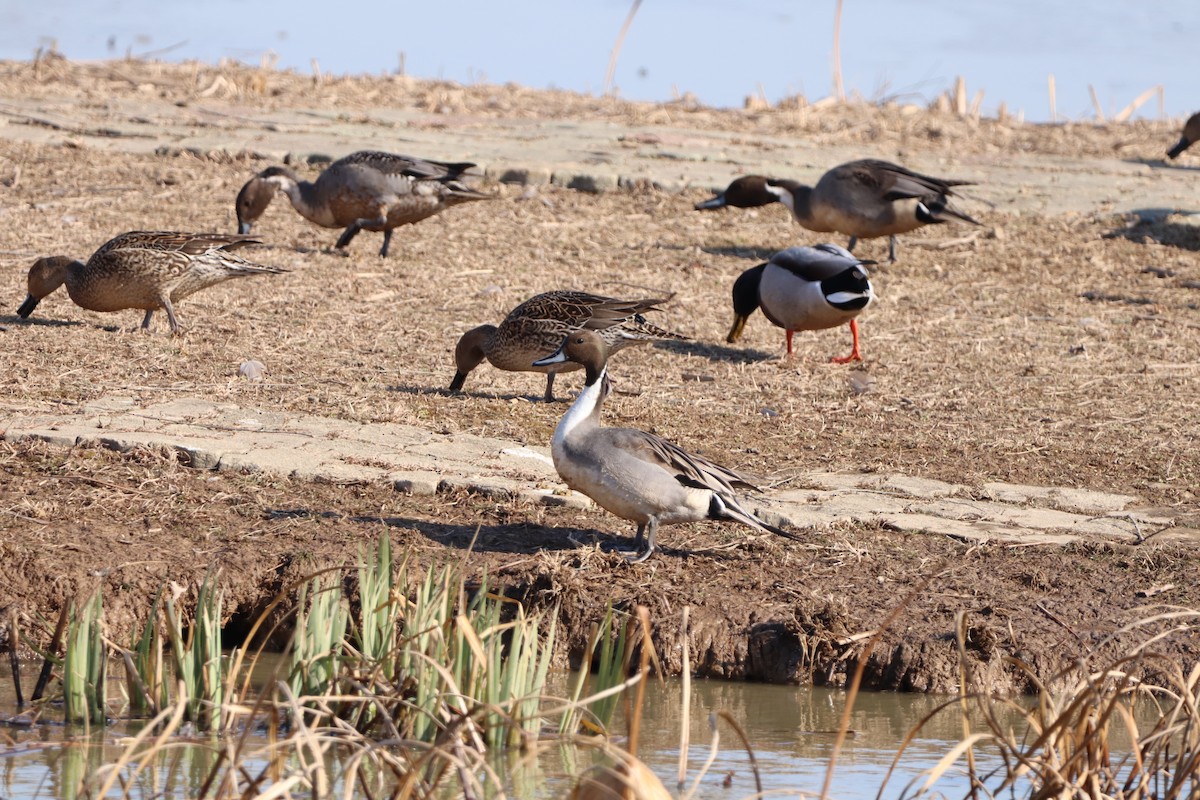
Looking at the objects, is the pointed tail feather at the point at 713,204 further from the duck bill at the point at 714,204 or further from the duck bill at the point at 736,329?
the duck bill at the point at 736,329

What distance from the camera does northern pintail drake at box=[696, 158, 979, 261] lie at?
441 inches

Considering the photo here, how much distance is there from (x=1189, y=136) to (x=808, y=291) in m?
7.84

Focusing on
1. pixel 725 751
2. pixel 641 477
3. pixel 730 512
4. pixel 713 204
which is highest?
pixel 713 204

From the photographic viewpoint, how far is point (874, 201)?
11.2 metres

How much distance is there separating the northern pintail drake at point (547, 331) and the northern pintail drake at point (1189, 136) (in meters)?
9.29

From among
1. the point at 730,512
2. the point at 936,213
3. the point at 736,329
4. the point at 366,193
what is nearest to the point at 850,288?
the point at 736,329

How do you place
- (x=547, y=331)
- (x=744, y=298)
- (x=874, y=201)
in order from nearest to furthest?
(x=547, y=331) < (x=744, y=298) < (x=874, y=201)

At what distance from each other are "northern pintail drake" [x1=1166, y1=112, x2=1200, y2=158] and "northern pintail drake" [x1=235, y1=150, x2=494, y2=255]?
25.5ft

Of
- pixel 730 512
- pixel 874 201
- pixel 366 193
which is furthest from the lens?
pixel 874 201

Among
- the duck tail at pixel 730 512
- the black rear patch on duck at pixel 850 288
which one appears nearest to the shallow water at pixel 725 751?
the duck tail at pixel 730 512

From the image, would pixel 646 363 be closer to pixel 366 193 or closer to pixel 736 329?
pixel 736 329

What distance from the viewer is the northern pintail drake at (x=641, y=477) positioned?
5090 mm

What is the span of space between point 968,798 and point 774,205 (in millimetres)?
10499

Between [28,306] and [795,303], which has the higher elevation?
[795,303]
